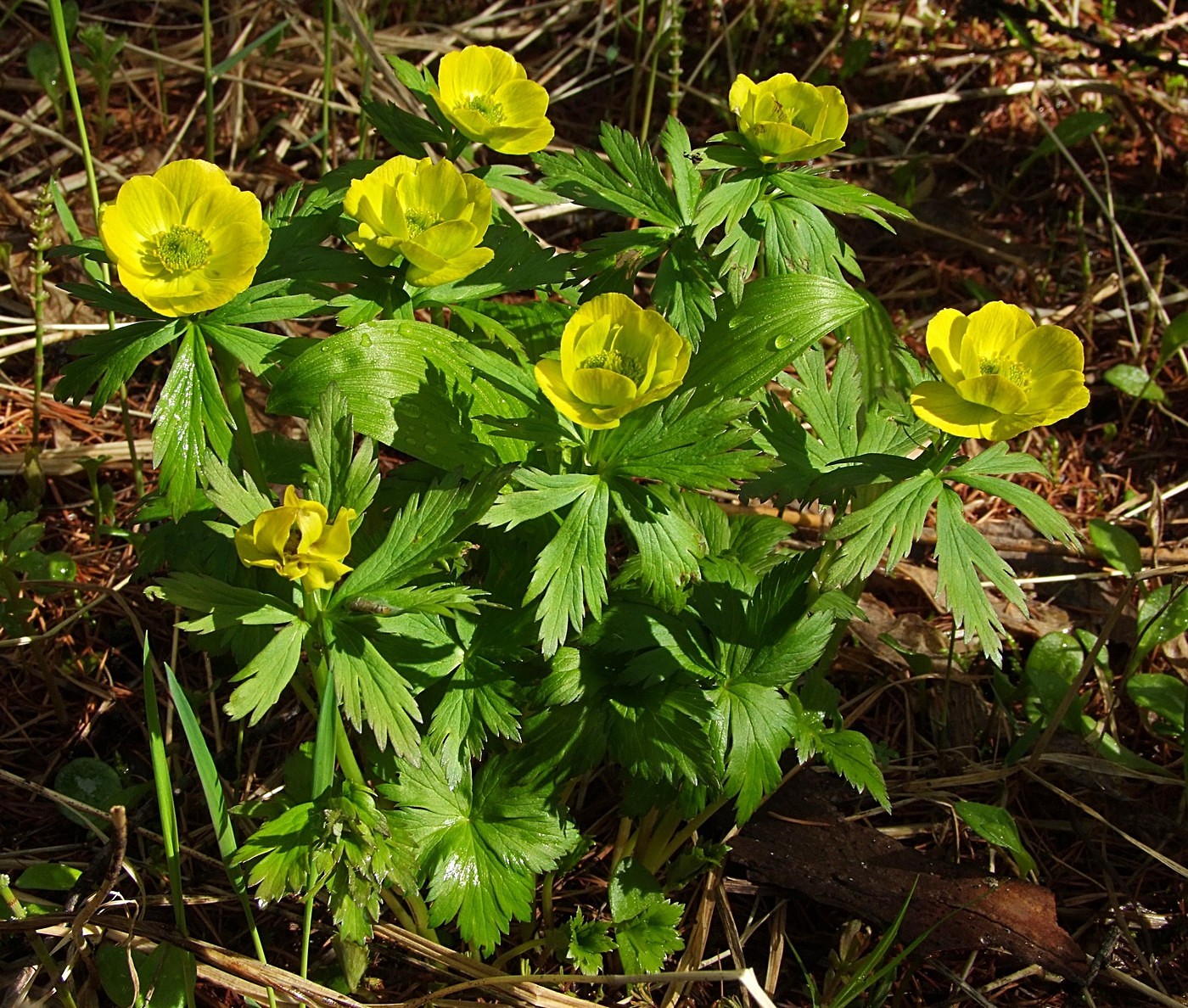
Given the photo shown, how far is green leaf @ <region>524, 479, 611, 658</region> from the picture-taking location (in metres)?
1.77

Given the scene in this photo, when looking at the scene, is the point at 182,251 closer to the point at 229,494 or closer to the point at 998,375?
the point at 229,494

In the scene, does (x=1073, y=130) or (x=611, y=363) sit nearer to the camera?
(x=611, y=363)

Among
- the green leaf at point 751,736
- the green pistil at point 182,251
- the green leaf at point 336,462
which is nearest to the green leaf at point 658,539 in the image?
the green leaf at point 751,736

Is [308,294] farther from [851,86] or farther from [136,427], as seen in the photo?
[851,86]

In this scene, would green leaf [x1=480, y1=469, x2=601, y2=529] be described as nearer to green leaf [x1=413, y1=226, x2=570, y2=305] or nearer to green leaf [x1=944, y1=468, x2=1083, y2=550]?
green leaf [x1=413, y1=226, x2=570, y2=305]

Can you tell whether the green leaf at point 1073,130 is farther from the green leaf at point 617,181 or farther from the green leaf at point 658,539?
the green leaf at point 658,539

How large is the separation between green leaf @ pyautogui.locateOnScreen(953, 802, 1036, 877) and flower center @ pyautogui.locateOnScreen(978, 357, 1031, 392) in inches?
37.0

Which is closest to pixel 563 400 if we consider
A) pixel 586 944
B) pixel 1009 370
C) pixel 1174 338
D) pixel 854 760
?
pixel 1009 370

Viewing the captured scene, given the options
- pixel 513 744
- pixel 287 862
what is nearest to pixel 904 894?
pixel 513 744

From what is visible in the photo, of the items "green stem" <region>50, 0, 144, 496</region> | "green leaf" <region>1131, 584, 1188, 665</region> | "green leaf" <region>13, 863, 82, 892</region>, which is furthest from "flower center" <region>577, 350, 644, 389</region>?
"green leaf" <region>1131, 584, 1188, 665</region>

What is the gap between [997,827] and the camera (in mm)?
2318

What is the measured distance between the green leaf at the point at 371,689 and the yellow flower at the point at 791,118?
1105 mm

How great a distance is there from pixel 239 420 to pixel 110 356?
24 cm

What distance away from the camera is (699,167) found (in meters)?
2.05
